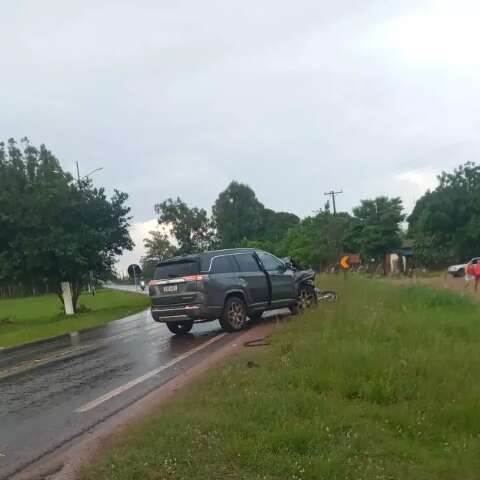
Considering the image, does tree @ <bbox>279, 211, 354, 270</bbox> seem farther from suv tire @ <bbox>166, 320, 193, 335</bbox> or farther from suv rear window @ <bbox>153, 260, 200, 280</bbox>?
suv rear window @ <bbox>153, 260, 200, 280</bbox>

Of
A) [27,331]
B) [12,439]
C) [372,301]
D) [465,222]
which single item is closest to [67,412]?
[12,439]

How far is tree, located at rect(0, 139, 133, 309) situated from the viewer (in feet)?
92.6

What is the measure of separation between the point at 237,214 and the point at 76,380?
9727 centimetres

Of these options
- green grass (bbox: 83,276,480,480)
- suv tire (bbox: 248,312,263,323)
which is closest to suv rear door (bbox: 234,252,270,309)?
suv tire (bbox: 248,312,263,323)

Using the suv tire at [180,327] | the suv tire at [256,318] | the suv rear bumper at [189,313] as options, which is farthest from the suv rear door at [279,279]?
the suv tire at [180,327]

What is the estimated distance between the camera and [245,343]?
1210 cm

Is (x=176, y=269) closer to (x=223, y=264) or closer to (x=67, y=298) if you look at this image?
(x=223, y=264)

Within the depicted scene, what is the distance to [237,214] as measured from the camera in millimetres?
107812

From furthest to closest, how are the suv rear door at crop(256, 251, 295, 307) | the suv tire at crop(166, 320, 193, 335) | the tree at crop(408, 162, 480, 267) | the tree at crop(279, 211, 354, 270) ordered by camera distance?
the tree at crop(279, 211, 354, 270)
the tree at crop(408, 162, 480, 267)
the suv tire at crop(166, 320, 193, 335)
the suv rear door at crop(256, 251, 295, 307)

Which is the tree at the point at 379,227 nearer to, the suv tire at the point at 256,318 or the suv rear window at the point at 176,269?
the suv tire at the point at 256,318

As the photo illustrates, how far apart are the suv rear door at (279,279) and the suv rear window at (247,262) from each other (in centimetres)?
31

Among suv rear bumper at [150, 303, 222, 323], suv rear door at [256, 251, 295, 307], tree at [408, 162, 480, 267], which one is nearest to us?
suv rear bumper at [150, 303, 222, 323]

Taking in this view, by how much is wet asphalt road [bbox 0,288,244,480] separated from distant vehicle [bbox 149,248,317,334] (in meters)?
0.58

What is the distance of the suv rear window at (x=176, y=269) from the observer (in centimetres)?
1524
